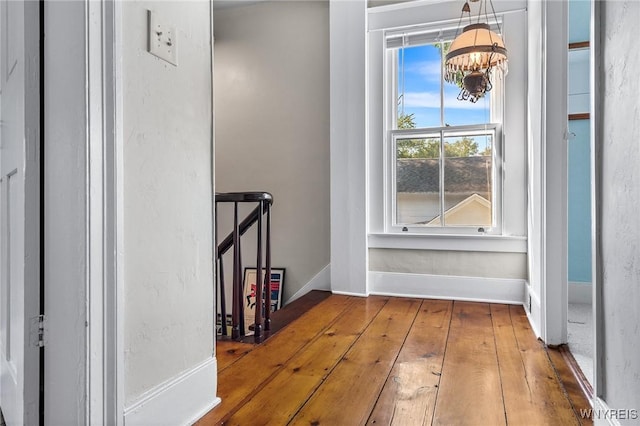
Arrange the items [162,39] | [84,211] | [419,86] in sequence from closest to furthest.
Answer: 1. [84,211]
2. [162,39]
3. [419,86]

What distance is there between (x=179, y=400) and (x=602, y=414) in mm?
1262

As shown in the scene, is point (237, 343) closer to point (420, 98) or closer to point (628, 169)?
point (628, 169)

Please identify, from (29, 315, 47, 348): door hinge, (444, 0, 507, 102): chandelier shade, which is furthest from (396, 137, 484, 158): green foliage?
(29, 315, 47, 348): door hinge

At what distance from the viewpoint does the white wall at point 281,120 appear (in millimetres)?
3527

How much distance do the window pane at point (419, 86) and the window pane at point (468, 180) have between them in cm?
25

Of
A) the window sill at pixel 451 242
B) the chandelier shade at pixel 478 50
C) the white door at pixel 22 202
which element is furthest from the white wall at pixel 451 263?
the white door at pixel 22 202

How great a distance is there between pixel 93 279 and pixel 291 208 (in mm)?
2623

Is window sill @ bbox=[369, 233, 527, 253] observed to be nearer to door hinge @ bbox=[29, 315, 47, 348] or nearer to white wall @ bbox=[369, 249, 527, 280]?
white wall @ bbox=[369, 249, 527, 280]

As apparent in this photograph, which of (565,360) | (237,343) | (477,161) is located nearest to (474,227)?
(477,161)

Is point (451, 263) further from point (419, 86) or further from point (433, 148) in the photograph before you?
→ point (419, 86)

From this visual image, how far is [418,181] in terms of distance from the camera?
3.22m

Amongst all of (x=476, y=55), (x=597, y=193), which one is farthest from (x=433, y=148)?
(x=597, y=193)

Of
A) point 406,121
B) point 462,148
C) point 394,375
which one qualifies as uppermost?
point 406,121

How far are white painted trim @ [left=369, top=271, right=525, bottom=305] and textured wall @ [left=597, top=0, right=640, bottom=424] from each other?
1799 millimetres
